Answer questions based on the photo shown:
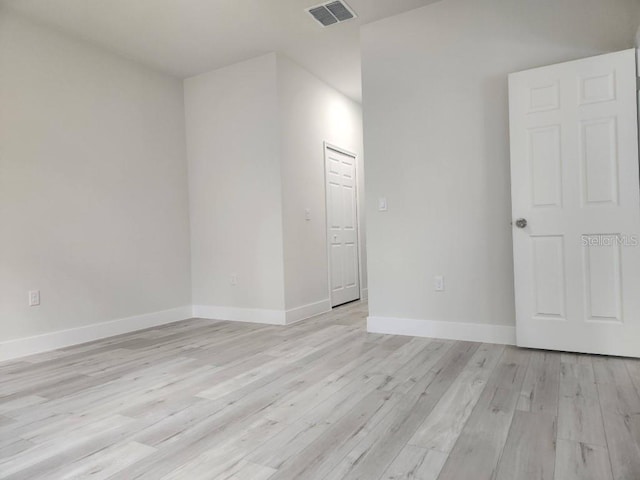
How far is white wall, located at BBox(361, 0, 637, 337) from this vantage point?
296 centimetres

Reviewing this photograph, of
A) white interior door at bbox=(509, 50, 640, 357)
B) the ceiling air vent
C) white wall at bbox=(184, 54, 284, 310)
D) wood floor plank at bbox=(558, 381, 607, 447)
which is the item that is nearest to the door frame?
white wall at bbox=(184, 54, 284, 310)

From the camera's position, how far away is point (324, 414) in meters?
1.92

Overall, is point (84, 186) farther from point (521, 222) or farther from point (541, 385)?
point (541, 385)

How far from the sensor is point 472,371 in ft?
8.10

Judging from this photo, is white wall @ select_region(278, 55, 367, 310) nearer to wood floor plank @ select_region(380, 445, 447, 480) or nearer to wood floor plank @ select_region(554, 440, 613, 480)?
wood floor plank @ select_region(380, 445, 447, 480)

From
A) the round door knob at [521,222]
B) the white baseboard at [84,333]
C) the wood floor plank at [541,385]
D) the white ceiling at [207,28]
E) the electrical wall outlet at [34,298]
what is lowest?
the wood floor plank at [541,385]

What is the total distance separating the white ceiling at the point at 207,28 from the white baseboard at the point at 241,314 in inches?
103

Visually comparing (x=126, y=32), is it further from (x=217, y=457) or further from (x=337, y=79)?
(x=217, y=457)

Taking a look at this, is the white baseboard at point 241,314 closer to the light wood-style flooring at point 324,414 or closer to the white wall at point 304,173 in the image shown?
the white wall at point 304,173

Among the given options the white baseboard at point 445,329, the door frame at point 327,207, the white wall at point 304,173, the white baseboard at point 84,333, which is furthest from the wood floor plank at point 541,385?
the white baseboard at point 84,333

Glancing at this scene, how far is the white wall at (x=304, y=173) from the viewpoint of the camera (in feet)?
13.8

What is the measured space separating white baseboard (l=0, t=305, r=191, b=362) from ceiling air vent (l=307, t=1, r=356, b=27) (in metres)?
3.26

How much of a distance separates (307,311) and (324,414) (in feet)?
8.19

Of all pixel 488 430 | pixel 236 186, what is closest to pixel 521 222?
pixel 488 430
